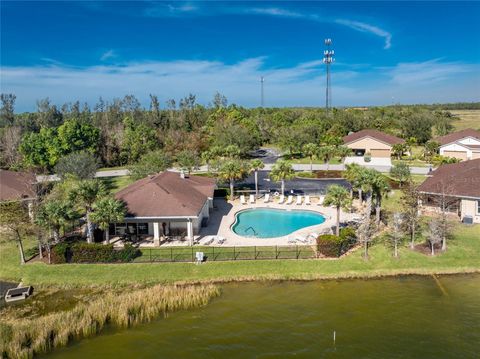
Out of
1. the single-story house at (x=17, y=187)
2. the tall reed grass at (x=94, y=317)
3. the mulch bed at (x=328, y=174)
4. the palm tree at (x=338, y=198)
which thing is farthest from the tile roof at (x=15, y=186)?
the mulch bed at (x=328, y=174)

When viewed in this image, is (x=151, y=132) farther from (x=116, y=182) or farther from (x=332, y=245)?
(x=332, y=245)

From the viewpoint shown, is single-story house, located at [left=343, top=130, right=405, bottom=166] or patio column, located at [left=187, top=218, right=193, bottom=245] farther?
single-story house, located at [left=343, top=130, right=405, bottom=166]

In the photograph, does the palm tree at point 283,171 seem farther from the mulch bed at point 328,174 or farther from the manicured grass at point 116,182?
the manicured grass at point 116,182

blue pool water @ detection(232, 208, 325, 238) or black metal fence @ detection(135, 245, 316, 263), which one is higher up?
blue pool water @ detection(232, 208, 325, 238)

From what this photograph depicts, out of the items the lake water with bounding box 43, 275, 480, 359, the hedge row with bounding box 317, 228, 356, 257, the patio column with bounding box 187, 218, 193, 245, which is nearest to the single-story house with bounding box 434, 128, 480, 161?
the lake water with bounding box 43, 275, 480, 359

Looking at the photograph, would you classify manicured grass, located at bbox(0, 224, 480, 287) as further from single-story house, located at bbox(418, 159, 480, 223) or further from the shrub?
single-story house, located at bbox(418, 159, 480, 223)

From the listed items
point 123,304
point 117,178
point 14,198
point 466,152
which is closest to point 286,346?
point 123,304

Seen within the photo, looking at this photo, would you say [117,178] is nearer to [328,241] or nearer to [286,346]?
Result: [328,241]
